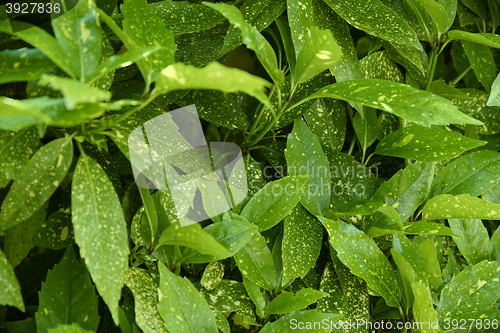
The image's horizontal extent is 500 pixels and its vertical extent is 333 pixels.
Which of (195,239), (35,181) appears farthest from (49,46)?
(195,239)

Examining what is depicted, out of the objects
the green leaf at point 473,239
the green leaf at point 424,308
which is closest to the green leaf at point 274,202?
the green leaf at point 424,308

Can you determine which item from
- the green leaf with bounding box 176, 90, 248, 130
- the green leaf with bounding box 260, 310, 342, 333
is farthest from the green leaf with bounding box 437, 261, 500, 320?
the green leaf with bounding box 176, 90, 248, 130

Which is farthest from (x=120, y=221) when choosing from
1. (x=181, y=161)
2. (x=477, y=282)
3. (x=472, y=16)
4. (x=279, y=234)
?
(x=472, y=16)

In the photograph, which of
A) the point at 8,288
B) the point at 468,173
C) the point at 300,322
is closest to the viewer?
the point at 8,288

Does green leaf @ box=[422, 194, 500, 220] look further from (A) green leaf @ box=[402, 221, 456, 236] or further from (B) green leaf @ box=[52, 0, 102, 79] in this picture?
(B) green leaf @ box=[52, 0, 102, 79]

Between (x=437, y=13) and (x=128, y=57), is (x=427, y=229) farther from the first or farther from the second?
(x=128, y=57)

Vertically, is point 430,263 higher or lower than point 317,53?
lower
